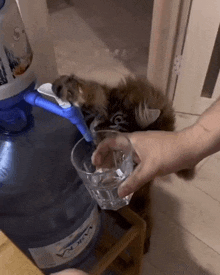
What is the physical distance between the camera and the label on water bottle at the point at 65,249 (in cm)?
48

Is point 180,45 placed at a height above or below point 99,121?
below

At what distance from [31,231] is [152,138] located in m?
0.29

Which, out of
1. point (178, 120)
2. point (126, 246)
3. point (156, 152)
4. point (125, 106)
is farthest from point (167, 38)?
point (126, 246)

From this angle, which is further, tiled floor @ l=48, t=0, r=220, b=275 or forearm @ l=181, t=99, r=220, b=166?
tiled floor @ l=48, t=0, r=220, b=275

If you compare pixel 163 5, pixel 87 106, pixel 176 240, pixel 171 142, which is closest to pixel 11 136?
pixel 87 106

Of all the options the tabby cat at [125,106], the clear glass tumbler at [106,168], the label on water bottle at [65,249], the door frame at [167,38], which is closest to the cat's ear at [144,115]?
the tabby cat at [125,106]

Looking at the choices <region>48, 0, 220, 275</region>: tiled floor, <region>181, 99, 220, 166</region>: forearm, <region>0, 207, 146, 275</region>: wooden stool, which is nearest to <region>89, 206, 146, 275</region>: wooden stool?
<region>0, 207, 146, 275</region>: wooden stool

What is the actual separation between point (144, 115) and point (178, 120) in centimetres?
89

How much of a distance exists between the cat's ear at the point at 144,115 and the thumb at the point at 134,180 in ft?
0.40

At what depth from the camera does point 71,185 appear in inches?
20.8

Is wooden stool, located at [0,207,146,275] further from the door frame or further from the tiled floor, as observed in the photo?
the door frame

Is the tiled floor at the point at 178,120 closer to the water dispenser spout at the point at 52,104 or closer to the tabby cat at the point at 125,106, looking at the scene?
the tabby cat at the point at 125,106

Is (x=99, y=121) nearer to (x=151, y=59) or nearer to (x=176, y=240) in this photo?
(x=176, y=240)

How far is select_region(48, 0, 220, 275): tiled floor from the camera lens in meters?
1.04
